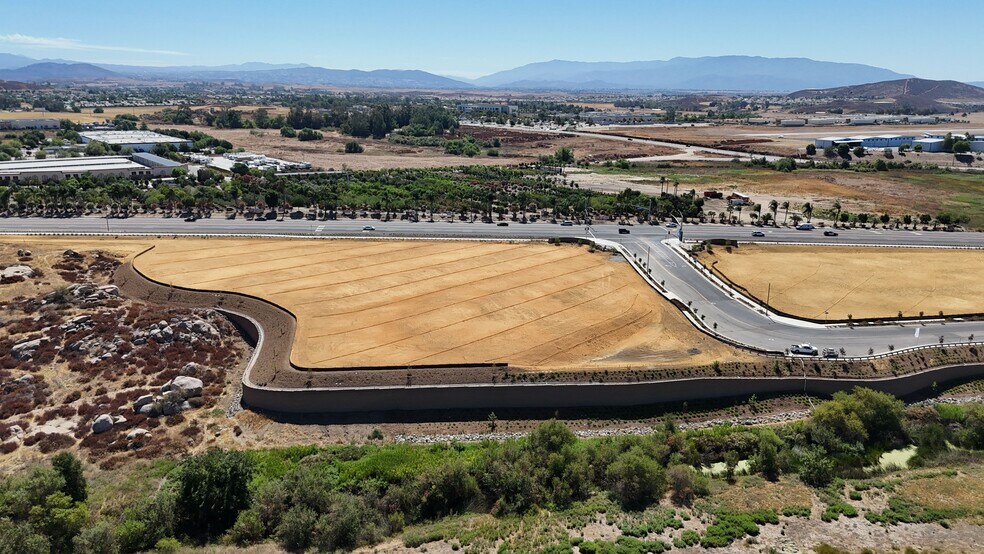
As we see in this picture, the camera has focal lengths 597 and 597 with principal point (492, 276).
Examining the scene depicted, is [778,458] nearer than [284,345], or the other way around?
[778,458]

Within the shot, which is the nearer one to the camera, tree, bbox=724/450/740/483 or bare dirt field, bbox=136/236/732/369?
tree, bbox=724/450/740/483

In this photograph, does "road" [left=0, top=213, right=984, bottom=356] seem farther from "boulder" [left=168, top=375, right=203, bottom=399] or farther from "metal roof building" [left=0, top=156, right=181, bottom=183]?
"boulder" [left=168, top=375, right=203, bottom=399]

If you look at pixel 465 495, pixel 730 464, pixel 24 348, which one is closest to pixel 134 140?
pixel 24 348

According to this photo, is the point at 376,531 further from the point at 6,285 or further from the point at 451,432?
the point at 6,285

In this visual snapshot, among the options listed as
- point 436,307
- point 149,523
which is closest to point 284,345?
point 436,307

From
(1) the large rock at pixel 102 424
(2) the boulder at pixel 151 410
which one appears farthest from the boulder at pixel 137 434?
(2) the boulder at pixel 151 410

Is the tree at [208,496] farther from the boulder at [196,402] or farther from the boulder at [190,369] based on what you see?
the boulder at [190,369]

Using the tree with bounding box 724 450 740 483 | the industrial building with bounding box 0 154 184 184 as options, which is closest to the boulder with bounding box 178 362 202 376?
the tree with bounding box 724 450 740 483
